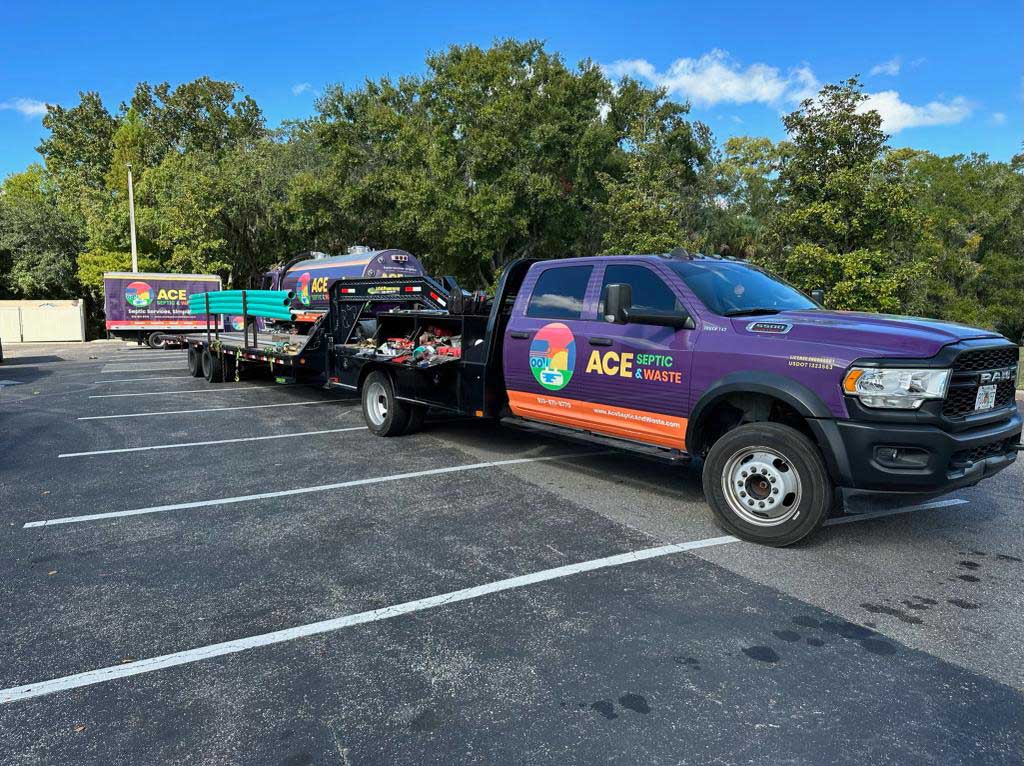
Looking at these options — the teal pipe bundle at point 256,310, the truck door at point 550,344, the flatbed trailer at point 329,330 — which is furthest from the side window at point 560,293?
the teal pipe bundle at point 256,310

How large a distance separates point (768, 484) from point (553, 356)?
7.49 feet

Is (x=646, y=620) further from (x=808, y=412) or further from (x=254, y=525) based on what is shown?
(x=254, y=525)

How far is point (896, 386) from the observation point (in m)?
4.22

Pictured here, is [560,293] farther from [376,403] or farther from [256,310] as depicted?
[256,310]

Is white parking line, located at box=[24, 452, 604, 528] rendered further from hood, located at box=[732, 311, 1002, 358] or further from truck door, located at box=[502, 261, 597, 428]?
hood, located at box=[732, 311, 1002, 358]

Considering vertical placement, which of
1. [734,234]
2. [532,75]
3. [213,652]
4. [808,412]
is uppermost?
[532,75]

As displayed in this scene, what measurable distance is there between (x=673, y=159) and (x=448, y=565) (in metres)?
28.4

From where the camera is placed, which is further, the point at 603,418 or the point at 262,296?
the point at 262,296

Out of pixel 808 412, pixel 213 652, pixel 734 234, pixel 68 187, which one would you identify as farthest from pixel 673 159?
pixel 68 187

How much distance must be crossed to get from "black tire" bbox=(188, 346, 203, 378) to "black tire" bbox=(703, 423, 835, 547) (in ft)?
43.4

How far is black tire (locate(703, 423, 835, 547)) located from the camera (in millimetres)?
4477

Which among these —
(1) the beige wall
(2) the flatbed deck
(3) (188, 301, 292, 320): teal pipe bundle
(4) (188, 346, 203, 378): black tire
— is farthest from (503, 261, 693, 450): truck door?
(1) the beige wall

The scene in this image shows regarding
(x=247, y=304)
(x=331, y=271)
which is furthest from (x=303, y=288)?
(x=247, y=304)

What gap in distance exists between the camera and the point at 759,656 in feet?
10.9
